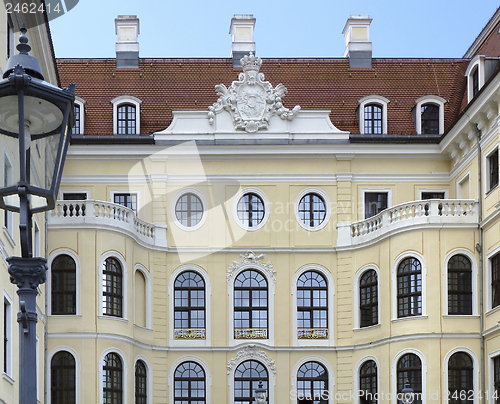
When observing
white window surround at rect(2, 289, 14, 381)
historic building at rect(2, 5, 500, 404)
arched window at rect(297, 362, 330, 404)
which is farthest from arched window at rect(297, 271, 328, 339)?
white window surround at rect(2, 289, 14, 381)

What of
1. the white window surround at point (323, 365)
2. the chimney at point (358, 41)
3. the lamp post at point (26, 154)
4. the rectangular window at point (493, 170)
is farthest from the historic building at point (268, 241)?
the lamp post at point (26, 154)

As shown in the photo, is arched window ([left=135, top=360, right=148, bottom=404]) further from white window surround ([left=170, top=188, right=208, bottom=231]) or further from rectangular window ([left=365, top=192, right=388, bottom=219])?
rectangular window ([left=365, top=192, right=388, bottom=219])

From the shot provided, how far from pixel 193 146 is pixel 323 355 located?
9.11 meters

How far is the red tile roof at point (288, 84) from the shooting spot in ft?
129

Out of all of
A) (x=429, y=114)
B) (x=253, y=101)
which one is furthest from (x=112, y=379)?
(x=429, y=114)

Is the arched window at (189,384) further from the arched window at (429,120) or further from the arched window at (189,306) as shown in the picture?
the arched window at (429,120)

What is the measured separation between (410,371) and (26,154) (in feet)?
85.2

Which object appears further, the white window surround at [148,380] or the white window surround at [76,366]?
the white window surround at [148,380]

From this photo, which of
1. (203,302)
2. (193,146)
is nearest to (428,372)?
(203,302)

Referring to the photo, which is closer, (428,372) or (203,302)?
(428,372)

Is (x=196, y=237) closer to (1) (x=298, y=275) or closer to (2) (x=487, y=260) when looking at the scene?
(1) (x=298, y=275)

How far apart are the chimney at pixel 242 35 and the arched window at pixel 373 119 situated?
6080mm

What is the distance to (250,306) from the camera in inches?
1470

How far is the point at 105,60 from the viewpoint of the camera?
1635 inches
